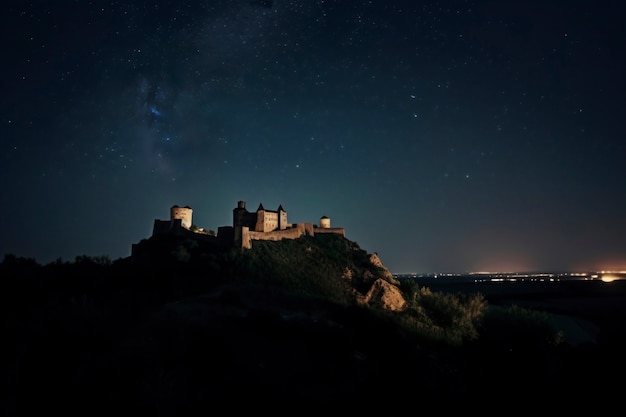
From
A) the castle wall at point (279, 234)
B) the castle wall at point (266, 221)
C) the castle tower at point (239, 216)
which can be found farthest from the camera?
the castle tower at point (239, 216)

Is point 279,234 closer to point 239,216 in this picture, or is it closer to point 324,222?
point 239,216

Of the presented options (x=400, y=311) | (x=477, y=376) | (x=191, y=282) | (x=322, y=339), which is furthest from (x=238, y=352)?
(x=400, y=311)

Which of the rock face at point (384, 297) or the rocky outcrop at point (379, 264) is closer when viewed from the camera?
the rock face at point (384, 297)

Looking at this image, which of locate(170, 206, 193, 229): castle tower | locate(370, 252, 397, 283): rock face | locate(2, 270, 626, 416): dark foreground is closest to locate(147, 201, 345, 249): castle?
locate(170, 206, 193, 229): castle tower

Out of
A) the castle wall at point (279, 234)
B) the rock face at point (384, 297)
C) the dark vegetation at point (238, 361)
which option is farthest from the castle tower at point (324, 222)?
the dark vegetation at point (238, 361)

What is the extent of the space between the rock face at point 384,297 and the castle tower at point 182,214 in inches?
1241

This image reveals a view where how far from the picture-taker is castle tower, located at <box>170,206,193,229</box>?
57.6m

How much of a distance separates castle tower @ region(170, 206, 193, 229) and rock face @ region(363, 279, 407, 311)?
31511mm

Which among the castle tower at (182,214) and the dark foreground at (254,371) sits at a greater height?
the castle tower at (182,214)

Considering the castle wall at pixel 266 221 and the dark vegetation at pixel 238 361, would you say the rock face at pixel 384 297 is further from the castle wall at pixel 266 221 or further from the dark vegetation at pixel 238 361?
the castle wall at pixel 266 221

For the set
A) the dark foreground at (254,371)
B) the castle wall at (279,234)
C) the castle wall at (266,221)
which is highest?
the castle wall at (266,221)

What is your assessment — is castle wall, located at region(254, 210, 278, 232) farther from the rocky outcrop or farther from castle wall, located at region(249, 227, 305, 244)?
the rocky outcrop

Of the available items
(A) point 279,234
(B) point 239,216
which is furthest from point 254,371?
(B) point 239,216

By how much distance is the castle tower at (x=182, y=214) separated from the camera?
189ft
